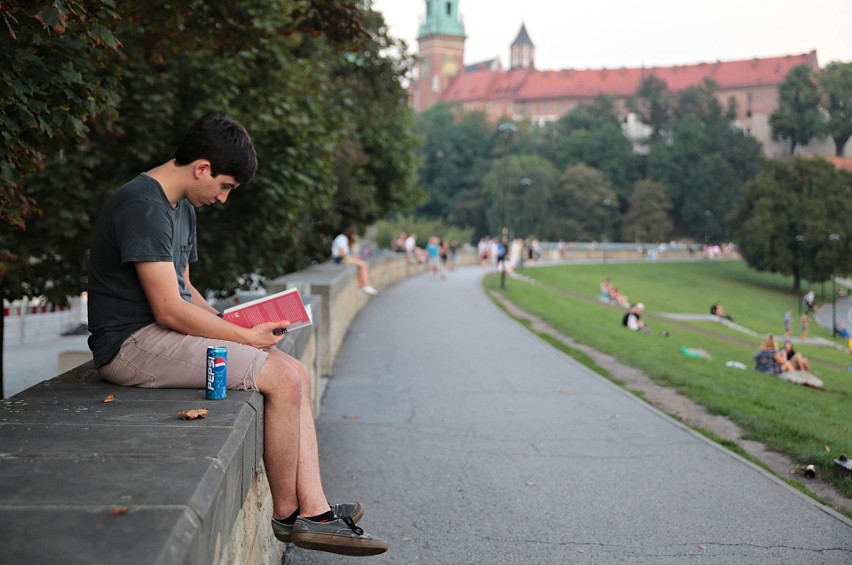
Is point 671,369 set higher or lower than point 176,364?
lower

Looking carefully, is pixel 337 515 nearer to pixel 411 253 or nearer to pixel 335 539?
pixel 335 539

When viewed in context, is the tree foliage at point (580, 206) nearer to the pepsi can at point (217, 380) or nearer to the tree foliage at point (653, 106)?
the tree foliage at point (653, 106)

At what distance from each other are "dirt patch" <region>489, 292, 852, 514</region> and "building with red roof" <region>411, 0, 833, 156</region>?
135007 millimetres

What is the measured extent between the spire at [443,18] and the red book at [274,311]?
598 ft

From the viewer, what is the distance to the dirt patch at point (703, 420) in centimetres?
725

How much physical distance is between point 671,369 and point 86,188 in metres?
8.02

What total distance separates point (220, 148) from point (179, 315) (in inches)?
28.9

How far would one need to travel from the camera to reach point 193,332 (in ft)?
15.1

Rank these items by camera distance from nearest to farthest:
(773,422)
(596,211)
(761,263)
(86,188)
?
(773,422) → (86,188) → (761,263) → (596,211)

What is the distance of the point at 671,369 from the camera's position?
1424 centimetres

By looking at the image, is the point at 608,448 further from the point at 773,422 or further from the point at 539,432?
the point at 773,422

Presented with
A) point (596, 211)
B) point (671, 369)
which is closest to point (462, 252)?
point (596, 211)

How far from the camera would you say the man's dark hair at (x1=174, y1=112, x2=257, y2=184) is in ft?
15.0

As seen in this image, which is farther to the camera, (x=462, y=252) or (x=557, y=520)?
(x=462, y=252)
